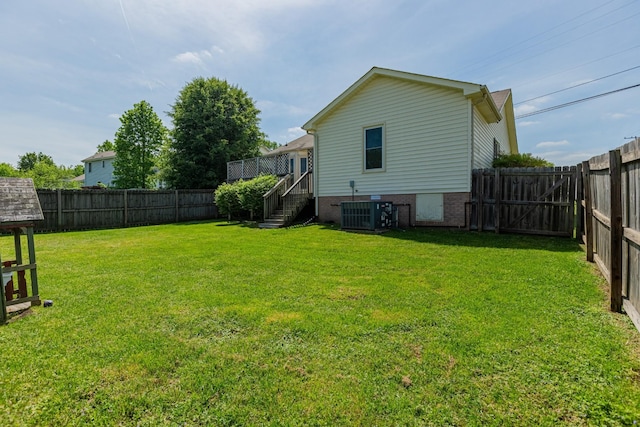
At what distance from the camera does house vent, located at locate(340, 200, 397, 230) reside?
1020 cm

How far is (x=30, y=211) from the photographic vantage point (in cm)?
383

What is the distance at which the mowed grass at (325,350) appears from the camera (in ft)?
6.49

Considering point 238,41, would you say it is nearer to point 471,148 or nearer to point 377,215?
point 377,215

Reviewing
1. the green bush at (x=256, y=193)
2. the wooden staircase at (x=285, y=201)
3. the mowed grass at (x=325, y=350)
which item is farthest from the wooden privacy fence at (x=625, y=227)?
the green bush at (x=256, y=193)

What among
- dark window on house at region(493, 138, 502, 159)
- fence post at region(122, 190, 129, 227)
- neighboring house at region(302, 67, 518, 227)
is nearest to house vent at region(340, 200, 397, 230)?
neighboring house at region(302, 67, 518, 227)

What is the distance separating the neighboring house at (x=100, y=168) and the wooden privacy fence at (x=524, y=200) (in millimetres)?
45562

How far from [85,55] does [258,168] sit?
9.29 meters

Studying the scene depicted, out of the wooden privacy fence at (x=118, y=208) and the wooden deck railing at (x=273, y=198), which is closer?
the wooden deck railing at (x=273, y=198)

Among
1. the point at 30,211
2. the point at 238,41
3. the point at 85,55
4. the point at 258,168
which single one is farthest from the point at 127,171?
the point at 30,211

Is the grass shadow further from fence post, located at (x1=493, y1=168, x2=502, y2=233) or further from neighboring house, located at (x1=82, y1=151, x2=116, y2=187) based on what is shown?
neighboring house, located at (x1=82, y1=151, x2=116, y2=187)

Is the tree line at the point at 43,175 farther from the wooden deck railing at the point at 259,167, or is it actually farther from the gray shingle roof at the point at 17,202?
the gray shingle roof at the point at 17,202

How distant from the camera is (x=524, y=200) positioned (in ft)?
29.6

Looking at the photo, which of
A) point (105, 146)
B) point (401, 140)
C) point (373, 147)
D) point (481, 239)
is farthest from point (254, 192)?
point (105, 146)

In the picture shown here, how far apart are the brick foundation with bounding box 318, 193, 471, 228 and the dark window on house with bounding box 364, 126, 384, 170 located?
1330 mm
